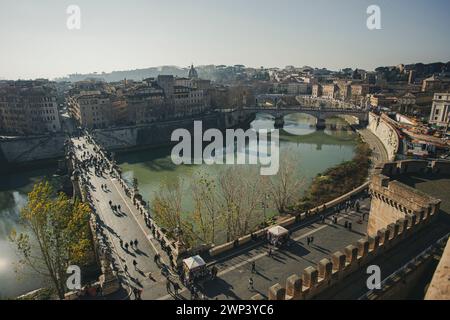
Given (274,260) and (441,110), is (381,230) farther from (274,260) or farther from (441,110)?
(441,110)

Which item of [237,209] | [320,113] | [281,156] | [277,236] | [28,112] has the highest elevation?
[28,112]

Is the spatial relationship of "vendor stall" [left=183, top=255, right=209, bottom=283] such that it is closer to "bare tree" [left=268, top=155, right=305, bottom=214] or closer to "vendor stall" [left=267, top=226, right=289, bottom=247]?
"vendor stall" [left=267, top=226, right=289, bottom=247]

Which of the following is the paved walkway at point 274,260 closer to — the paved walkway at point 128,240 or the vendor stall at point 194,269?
the vendor stall at point 194,269

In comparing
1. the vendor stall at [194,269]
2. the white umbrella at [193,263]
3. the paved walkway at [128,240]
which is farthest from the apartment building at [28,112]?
the vendor stall at [194,269]

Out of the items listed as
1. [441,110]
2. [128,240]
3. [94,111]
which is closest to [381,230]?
[128,240]

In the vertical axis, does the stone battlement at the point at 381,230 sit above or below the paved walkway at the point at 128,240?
above
